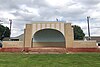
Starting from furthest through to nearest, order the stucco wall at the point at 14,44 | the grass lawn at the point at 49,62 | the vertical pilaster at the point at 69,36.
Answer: the stucco wall at the point at 14,44 < the vertical pilaster at the point at 69,36 < the grass lawn at the point at 49,62

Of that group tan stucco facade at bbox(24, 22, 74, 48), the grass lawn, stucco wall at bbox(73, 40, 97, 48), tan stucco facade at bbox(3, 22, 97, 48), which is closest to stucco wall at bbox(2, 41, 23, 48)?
tan stucco facade at bbox(3, 22, 97, 48)

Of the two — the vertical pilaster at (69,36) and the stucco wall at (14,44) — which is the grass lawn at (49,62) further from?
the stucco wall at (14,44)

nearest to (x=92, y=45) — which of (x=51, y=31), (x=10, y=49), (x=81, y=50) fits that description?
(x=81, y=50)

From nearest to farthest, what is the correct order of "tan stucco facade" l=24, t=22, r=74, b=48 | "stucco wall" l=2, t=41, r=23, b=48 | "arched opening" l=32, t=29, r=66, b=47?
"tan stucco facade" l=24, t=22, r=74, b=48 → "stucco wall" l=2, t=41, r=23, b=48 → "arched opening" l=32, t=29, r=66, b=47

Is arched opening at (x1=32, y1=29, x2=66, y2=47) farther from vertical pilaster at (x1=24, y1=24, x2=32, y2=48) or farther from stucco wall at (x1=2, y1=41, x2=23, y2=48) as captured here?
stucco wall at (x1=2, y1=41, x2=23, y2=48)

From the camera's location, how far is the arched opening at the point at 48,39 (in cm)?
5378

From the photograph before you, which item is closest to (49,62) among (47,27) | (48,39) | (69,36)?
(69,36)

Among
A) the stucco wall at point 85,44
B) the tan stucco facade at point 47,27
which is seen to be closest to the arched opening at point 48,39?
the tan stucco facade at point 47,27

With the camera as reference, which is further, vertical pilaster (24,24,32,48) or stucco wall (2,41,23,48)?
stucco wall (2,41,23,48)

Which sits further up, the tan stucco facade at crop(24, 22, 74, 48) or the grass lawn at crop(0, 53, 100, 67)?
the tan stucco facade at crop(24, 22, 74, 48)

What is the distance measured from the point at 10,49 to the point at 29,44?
487 cm

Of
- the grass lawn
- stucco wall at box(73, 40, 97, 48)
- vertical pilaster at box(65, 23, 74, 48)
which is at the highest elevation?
vertical pilaster at box(65, 23, 74, 48)

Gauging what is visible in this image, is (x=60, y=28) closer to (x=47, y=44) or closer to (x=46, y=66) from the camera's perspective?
(x=47, y=44)

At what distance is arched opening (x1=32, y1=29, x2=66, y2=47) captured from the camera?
53.8m
